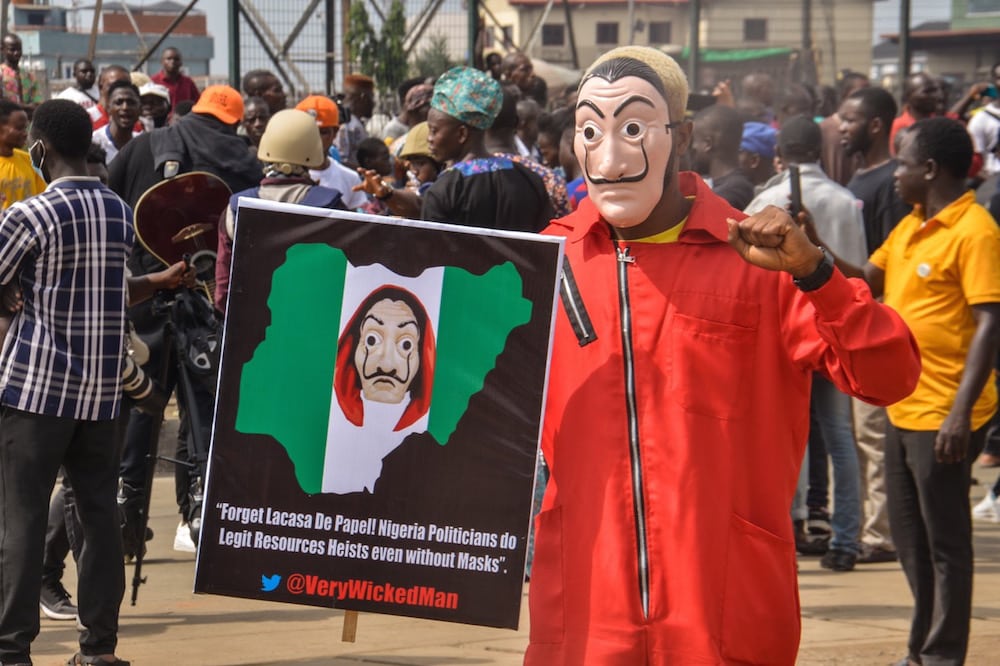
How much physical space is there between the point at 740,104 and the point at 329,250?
966cm

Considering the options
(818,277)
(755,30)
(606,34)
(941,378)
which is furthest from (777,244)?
(606,34)

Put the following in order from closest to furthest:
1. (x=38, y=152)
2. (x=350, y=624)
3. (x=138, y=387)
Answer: (x=350, y=624)
(x=38, y=152)
(x=138, y=387)

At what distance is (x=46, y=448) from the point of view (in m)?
5.39

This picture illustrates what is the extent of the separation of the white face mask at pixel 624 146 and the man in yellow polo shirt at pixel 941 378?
7.69 ft

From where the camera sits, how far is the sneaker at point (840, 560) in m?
7.72

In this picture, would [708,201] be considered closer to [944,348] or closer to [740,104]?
[944,348]

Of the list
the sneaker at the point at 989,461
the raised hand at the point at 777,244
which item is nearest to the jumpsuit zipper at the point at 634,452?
the raised hand at the point at 777,244

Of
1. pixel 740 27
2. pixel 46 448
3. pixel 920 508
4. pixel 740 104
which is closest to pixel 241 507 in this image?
pixel 46 448

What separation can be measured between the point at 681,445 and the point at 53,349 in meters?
2.87

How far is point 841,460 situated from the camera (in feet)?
25.6

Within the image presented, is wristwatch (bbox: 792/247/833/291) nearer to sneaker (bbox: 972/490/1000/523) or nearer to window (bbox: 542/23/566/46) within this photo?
sneaker (bbox: 972/490/1000/523)

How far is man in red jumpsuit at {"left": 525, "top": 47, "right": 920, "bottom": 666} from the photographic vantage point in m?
3.24

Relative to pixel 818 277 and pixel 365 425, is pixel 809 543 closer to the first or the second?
pixel 365 425

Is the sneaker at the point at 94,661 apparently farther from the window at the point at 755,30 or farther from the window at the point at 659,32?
the window at the point at 659,32
